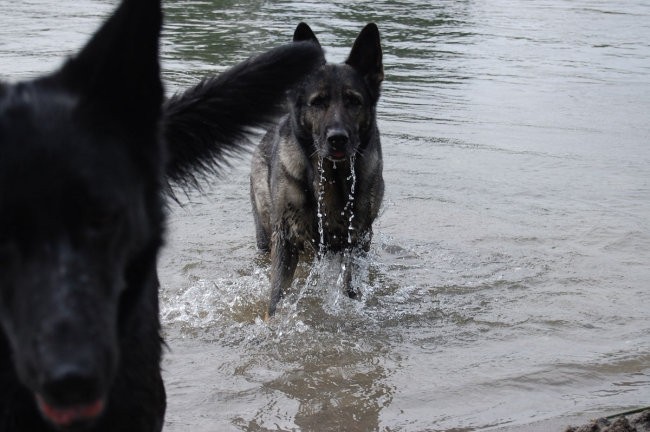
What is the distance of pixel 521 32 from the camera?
1845 cm

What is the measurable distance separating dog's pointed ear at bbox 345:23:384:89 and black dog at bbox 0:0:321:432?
405cm

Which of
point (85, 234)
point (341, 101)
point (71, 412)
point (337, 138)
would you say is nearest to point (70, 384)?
point (71, 412)

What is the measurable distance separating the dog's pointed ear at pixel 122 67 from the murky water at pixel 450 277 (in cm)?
166

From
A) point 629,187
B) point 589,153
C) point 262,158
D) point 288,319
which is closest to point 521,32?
point 589,153

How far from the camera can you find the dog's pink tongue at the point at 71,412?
2088 mm

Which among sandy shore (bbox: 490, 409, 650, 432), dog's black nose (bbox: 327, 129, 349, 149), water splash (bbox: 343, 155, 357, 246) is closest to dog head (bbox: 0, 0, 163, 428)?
sandy shore (bbox: 490, 409, 650, 432)

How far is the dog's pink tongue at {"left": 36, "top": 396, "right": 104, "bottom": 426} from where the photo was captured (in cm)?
209

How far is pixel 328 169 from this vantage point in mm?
6438

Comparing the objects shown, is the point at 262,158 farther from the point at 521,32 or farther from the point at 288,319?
the point at 521,32

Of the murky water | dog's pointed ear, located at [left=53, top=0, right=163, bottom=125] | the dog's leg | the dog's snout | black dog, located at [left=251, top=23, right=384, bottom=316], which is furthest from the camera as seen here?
the dog's leg

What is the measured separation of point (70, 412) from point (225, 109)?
7.04 ft

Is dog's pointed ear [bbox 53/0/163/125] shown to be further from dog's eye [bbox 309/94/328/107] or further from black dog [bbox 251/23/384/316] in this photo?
dog's eye [bbox 309/94/328/107]

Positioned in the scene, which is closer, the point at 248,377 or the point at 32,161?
the point at 32,161

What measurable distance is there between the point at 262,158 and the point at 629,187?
3.86 meters
